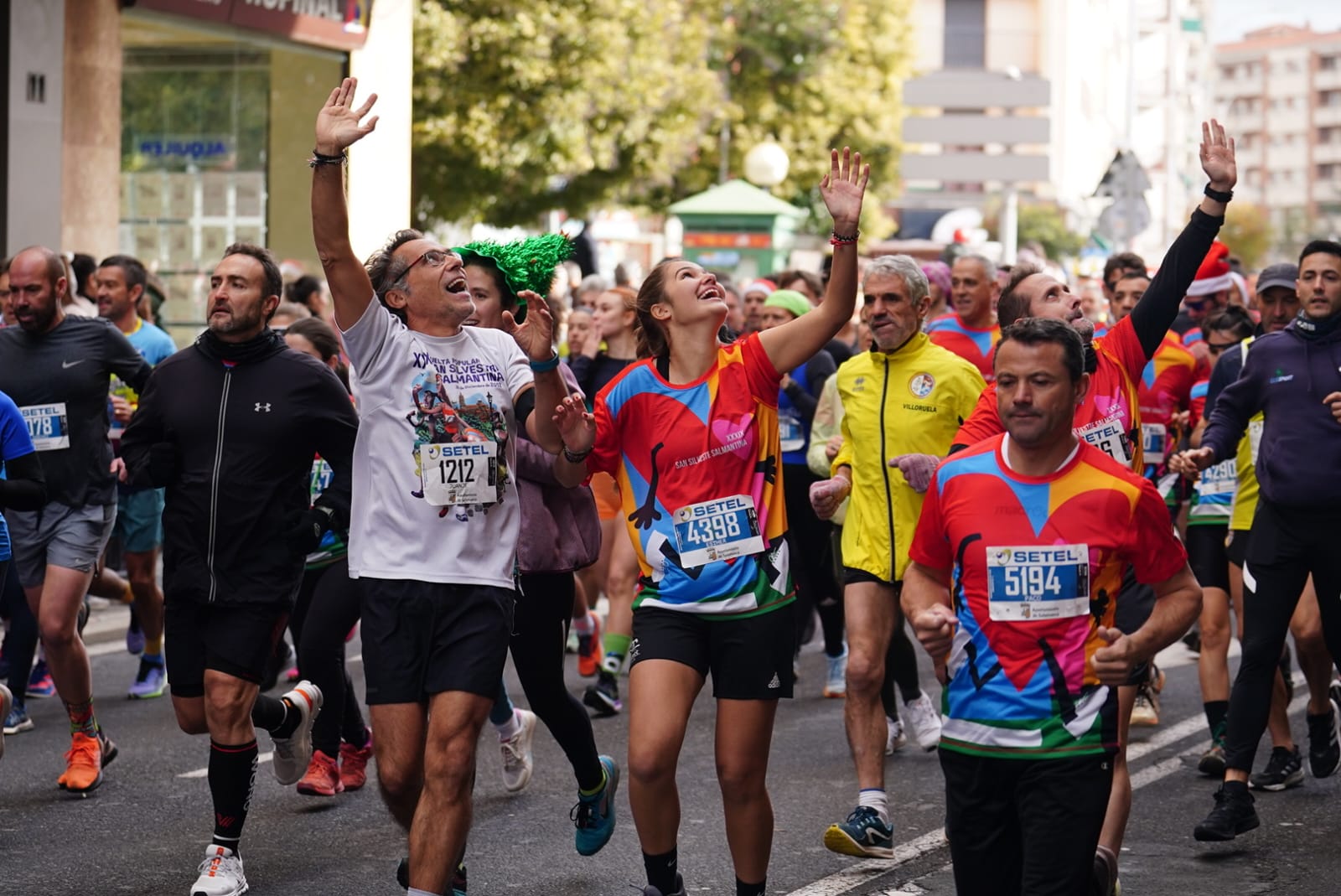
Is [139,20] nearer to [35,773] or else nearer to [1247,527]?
[35,773]

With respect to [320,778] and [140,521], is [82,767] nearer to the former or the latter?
[320,778]

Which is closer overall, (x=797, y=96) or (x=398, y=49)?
(x=398, y=49)

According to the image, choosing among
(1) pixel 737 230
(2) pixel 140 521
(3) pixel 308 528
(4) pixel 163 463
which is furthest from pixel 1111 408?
(1) pixel 737 230

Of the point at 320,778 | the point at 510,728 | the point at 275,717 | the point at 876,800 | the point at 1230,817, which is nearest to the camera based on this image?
the point at 876,800

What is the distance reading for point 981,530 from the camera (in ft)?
15.5

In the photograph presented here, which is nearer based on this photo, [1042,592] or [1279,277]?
[1042,592]

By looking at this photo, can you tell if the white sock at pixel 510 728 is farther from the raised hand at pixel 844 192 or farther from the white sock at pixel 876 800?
the raised hand at pixel 844 192

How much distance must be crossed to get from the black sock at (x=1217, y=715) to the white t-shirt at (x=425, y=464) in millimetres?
3785

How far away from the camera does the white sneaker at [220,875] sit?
6223mm

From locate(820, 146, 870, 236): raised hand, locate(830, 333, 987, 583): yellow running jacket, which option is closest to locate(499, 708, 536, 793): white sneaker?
locate(830, 333, 987, 583): yellow running jacket

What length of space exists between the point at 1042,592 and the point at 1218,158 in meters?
2.40

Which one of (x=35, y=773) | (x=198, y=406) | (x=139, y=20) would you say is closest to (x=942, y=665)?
(x=198, y=406)

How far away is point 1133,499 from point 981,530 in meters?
0.37

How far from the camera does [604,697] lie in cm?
977
